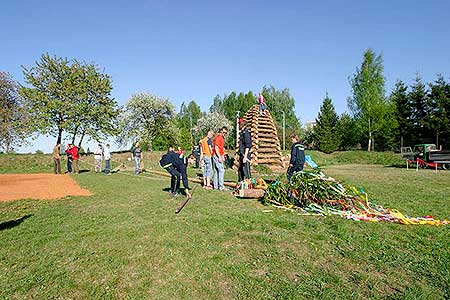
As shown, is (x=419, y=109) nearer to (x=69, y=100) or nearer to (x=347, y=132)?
(x=347, y=132)

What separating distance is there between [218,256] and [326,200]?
3713mm

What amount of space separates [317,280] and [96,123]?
36419 mm

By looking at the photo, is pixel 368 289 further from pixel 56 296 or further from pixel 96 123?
pixel 96 123

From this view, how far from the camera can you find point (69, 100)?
111 ft

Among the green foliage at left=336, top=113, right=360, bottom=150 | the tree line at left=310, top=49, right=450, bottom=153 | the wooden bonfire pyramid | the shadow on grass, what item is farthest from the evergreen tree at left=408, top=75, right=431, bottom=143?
the shadow on grass

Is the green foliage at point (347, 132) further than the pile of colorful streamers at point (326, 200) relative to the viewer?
Yes

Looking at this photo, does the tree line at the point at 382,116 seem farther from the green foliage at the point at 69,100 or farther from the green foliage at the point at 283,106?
the green foliage at the point at 69,100

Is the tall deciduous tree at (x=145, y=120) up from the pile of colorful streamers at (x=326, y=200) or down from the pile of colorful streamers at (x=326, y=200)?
up

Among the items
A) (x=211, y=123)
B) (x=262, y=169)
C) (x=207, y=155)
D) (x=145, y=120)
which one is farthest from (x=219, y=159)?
(x=211, y=123)

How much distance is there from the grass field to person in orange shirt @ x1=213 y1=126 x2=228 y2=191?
376cm

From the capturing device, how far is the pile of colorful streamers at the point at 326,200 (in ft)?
21.3

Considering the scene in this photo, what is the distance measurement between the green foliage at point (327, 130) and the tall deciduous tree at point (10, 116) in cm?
3753

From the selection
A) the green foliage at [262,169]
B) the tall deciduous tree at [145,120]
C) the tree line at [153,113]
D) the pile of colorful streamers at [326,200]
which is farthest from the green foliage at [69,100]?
the pile of colorful streamers at [326,200]

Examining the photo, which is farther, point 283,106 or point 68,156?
point 283,106
